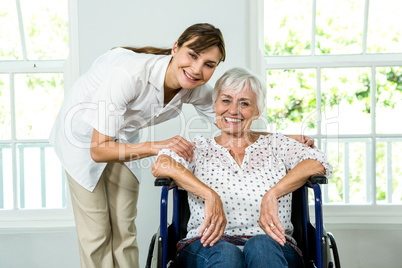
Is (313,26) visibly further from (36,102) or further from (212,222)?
(36,102)

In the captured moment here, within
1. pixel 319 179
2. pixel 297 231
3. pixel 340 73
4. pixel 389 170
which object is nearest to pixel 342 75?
pixel 340 73

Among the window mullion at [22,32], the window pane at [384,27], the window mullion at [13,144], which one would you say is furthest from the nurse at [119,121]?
the window pane at [384,27]

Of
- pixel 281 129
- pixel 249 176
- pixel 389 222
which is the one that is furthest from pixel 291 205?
pixel 281 129

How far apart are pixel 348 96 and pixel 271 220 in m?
1.88

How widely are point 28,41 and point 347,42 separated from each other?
2.15 m

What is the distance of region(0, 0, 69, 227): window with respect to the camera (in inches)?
116

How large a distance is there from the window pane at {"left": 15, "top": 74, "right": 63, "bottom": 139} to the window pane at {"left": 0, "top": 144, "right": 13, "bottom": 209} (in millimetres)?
186

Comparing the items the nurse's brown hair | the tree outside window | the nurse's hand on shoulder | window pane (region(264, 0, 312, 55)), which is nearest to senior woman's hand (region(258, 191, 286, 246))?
the nurse's hand on shoulder

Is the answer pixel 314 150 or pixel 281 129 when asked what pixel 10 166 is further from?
pixel 314 150

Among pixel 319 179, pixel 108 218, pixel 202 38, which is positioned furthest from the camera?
pixel 108 218

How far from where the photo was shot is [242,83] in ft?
6.20

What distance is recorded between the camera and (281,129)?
3305 millimetres

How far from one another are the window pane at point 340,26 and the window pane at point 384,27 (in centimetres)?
8

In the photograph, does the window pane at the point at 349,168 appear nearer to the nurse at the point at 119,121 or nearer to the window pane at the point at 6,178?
the nurse at the point at 119,121
